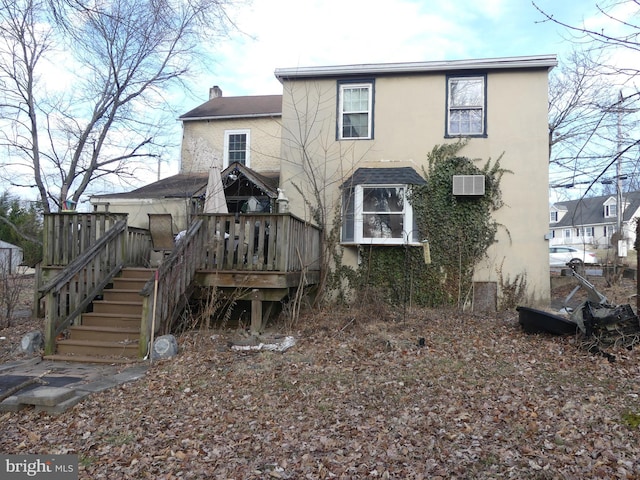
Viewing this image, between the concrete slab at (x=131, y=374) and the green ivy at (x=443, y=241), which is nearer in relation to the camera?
the concrete slab at (x=131, y=374)

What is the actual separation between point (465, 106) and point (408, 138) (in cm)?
167

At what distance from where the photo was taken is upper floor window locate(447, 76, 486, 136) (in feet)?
38.4

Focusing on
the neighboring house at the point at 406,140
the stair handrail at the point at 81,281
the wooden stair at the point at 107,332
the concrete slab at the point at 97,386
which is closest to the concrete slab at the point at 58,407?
the concrete slab at the point at 97,386

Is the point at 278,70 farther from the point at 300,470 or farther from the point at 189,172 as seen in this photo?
the point at 300,470

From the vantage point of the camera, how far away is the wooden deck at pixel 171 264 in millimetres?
7258

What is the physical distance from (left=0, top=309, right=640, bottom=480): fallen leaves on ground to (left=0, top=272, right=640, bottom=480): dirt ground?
0.7 inches

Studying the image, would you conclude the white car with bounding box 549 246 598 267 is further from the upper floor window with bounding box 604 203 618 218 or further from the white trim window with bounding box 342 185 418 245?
the upper floor window with bounding box 604 203 618 218

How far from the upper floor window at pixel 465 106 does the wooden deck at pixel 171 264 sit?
514 cm

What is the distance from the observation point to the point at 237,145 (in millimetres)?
16141

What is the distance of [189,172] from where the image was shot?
16.3 m

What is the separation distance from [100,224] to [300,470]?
7.36 metres

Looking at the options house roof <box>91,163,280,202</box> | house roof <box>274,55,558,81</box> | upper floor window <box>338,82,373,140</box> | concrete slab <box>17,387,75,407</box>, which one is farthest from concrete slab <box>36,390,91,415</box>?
house roof <box>274,55,558,81</box>

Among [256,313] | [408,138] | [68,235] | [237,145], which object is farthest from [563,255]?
[68,235]

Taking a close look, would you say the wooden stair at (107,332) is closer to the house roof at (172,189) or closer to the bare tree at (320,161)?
the house roof at (172,189)
